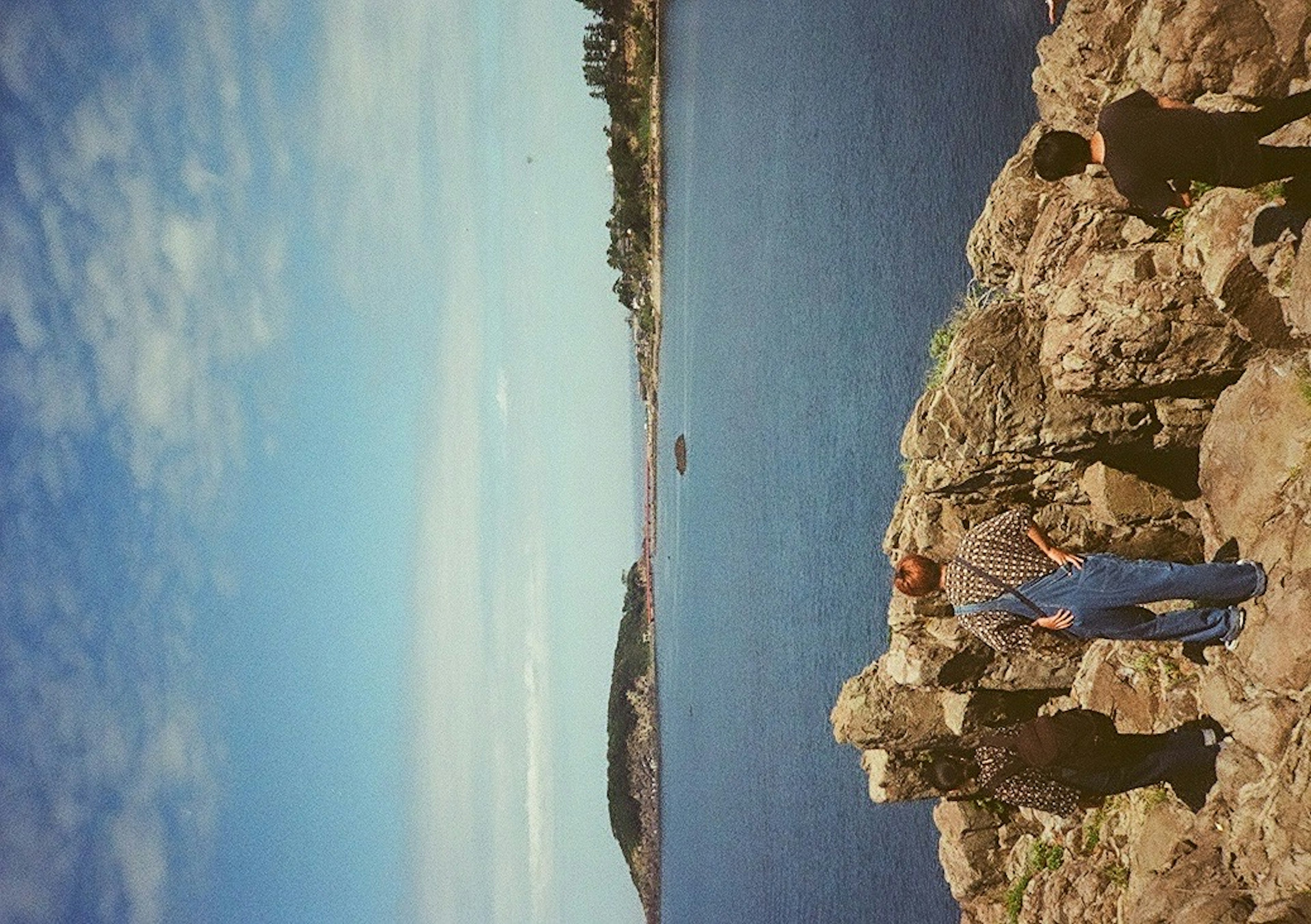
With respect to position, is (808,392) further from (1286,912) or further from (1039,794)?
(1286,912)

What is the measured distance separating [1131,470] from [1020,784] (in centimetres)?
380

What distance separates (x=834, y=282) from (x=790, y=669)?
1384cm

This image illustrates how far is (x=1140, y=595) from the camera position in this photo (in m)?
7.77

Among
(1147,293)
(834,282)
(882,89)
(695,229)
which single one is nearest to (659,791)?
(695,229)

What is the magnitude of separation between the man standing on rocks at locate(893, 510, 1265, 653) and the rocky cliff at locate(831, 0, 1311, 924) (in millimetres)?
329

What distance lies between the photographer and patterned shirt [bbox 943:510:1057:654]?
8.38 metres

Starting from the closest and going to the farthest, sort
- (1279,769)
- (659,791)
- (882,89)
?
(1279,769) < (882,89) < (659,791)

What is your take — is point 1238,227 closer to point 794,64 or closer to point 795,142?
point 795,142

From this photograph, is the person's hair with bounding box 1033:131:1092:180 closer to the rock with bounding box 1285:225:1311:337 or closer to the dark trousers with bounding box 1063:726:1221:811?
the rock with bounding box 1285:225:1311:337

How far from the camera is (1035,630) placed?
919cm

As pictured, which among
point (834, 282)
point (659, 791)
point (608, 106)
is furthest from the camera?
point (608, 106)

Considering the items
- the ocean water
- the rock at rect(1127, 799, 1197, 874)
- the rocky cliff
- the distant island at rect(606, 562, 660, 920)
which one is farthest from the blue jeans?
the distant island at rect(606, 562, 660, 920)

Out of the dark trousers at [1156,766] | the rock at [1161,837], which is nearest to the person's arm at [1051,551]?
the dark trousers at [1156,766]

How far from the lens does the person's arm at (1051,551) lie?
8.08m
